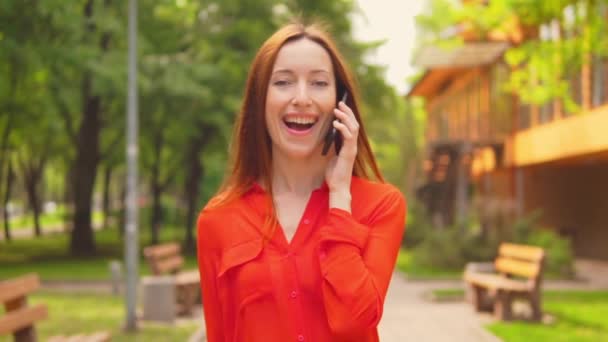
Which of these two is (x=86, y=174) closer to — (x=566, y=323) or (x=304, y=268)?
(x=566, y=323)

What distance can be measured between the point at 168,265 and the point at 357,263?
12303 mm

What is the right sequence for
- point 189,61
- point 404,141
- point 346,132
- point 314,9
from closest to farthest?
point 346,132 → point 189,61 → point 314,9 → point 404,141

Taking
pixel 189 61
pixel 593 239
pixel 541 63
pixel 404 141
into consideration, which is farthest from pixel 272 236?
pixel 404 141

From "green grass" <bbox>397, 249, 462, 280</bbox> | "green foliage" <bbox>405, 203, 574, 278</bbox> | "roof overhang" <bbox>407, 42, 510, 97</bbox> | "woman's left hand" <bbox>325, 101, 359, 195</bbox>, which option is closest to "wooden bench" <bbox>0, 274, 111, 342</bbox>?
"woman's left hand" <bbox>325, 101, 359, 195</bbox>

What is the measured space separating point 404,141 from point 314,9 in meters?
30.1

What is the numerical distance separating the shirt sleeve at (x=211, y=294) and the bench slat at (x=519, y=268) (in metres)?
10.7

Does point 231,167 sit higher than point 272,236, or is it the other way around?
point 231,167

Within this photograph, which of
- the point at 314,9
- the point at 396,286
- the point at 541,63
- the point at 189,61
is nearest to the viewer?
the point at 541,63

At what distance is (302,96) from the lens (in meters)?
2.63

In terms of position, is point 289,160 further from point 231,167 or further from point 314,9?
point 314,9

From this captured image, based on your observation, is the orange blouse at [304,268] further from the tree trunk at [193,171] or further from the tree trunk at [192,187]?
the tree trunk at [192,187]

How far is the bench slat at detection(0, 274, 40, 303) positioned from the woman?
13.6ft

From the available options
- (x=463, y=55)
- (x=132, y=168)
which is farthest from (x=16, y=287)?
(x=463, y=55)

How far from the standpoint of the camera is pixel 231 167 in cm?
291
